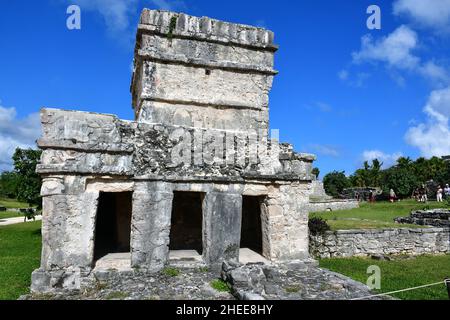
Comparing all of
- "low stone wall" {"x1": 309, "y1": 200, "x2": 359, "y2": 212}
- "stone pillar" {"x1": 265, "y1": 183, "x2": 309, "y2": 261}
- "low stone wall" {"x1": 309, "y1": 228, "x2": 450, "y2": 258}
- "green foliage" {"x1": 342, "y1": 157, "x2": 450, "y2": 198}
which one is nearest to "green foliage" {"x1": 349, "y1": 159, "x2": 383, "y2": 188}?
"green foliage" {"x1": 342, "y1": 157, "x2": 450, "y2": 198}

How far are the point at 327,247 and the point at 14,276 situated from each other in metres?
8.54

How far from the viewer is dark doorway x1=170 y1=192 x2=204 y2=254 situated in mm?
10586

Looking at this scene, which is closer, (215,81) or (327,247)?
(215,81)

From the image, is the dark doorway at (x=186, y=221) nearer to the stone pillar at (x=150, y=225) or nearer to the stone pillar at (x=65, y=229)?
the stone pillar at (x=150, y=225)

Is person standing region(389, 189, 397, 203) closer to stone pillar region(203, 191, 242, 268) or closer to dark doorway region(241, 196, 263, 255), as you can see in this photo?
dark doorway region(241, 196, 263, 255)

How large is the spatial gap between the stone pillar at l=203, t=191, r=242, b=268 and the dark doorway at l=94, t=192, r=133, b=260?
2.73m

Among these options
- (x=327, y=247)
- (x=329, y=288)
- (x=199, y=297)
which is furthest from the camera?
(x=327, y=247)

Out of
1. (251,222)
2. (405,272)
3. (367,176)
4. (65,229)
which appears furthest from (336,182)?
(65,229)

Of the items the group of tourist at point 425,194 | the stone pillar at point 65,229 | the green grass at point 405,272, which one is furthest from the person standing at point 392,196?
the stone pillar at point 65,229

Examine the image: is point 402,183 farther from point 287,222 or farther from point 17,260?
point 17,260

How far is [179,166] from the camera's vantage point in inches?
306
